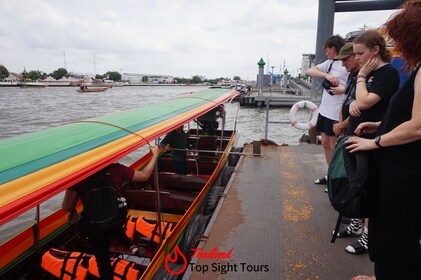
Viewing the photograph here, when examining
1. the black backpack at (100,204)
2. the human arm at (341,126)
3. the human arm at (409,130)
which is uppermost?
the human arm at (409,130)

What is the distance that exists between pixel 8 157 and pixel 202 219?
2714mm

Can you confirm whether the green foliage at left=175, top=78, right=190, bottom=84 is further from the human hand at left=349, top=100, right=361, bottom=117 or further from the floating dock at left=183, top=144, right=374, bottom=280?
the human hand at left=349, top=100, right=361, bottom=117

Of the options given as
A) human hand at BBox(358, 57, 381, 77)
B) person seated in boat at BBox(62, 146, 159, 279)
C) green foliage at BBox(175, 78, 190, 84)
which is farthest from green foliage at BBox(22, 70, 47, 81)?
human hand at BBox(358, 57, 381, 77)

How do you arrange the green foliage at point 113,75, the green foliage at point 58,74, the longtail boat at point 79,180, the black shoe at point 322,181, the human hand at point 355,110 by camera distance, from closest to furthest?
the longtail boat at point 79,180, the human hand at point 355,110, the black shoe at point 322,181, the green foliage at point 58,74, the green foliage at point 113,75

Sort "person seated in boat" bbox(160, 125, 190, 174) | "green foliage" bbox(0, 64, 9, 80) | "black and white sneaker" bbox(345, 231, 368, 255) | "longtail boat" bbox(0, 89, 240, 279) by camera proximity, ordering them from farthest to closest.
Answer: "green foliage" bbox(0, 64, 9, 80) < "person seated in boat" bbox(160, 125, 190, 174) < "black and white sneaker" bbox(345, 231, 368, 255) < "longtail boat" bbox(0, 89, 240, 279)

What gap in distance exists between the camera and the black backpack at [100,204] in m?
2.63

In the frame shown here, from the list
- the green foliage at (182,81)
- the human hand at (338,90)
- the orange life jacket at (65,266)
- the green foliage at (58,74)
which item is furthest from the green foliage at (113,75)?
the human hand at (338,90)

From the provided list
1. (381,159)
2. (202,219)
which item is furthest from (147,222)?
(381,159)

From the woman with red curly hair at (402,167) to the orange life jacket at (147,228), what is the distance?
2.75 meters

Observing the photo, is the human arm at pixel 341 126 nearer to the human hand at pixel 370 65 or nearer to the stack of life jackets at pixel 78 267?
the human hand at pixel 370 65

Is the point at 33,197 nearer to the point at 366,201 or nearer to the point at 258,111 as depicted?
the point at 366,201

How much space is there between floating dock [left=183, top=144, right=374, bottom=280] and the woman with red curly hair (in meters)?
1.15

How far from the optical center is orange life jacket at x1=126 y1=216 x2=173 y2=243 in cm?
392

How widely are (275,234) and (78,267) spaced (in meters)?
2.39
